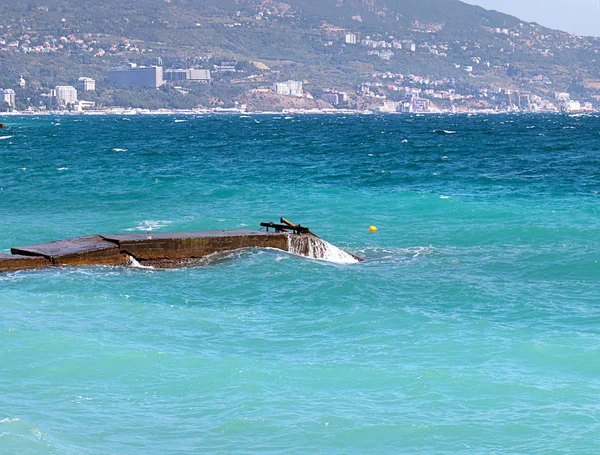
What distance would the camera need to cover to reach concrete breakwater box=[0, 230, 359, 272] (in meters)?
18.8

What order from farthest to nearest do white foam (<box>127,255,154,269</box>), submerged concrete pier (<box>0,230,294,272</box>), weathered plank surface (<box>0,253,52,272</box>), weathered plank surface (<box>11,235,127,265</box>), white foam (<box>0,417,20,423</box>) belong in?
white foam (<box>127,255,154,269</box>), weathered plank surface (<box>11,235,127,265</box>), submerged concrete pier (<box>0,230,294,272</box>), weathered plank surface (<box>0,253,52,272</box>), white foam (<box>0,417,20,423</box>)

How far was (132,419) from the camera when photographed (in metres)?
10.9

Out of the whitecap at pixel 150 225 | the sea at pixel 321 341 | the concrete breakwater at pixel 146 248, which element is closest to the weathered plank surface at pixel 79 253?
the concrete breakwater at pixel 146 248

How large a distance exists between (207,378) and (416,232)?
15.0m

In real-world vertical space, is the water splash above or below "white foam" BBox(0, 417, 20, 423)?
above

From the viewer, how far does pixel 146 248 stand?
19609 mm

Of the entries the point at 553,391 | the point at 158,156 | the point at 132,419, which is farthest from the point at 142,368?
the point at 158,156

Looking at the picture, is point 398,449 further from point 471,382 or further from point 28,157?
point 28,157

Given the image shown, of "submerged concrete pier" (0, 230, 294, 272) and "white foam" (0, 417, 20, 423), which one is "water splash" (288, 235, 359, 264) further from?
"white foam" (0, 417, 20, 423)

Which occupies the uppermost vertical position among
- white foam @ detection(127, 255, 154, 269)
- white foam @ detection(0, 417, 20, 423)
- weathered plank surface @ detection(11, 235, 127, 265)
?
weathered plank surface @ detection(11, 235, 127, 265)

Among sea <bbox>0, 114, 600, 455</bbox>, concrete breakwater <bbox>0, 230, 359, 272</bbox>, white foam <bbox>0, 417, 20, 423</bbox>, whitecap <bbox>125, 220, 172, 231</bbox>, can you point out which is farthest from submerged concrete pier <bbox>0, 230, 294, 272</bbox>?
white foam <bbox>0, 417, 20, 423</bbox>

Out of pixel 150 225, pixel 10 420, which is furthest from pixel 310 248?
pixel 10 420

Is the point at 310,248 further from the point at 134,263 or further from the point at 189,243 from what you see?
the point at 134,263

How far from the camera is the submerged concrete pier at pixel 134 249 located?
1880 cm
